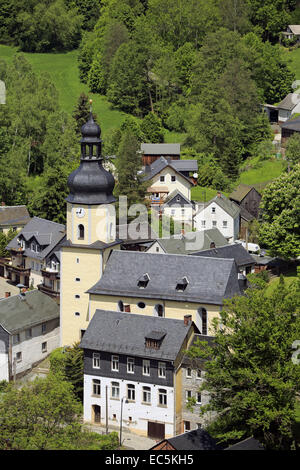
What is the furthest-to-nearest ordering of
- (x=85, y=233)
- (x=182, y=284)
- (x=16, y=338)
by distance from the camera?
(x=16, y=338)
(x=85, y=233)
(x=182, y=284)

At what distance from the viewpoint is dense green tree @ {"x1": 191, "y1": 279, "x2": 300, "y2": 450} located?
54375 millimetres

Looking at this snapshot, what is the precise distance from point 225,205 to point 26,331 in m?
29.3

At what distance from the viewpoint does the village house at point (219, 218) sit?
314ft

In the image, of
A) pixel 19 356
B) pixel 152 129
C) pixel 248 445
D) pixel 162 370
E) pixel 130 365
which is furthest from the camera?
pixel 152 129

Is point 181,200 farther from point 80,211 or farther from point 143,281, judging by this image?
point 143,281

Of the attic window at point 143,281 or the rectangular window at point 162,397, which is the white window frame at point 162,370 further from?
the attic window at point 143,281

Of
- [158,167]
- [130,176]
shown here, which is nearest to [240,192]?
[158,167]

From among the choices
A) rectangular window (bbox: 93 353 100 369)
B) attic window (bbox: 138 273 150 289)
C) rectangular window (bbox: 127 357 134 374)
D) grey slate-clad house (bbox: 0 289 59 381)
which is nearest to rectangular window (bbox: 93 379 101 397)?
rectangular window (bbox: 93 353 100 369)

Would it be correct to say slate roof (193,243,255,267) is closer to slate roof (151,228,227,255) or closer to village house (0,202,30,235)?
slate roof (151,228,227,255)

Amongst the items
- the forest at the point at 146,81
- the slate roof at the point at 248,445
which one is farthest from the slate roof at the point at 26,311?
the slate roof at the point at 248,445

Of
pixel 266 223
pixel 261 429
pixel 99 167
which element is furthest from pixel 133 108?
pixel 261 429

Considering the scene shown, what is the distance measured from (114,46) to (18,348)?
228 ft

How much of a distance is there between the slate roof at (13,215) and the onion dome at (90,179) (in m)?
26.9

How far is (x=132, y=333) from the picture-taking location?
66125 mm
